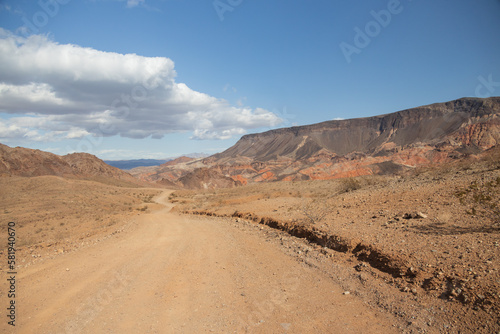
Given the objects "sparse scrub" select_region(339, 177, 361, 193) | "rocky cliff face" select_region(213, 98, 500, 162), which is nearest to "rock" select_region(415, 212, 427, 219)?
"sparse scrub" select_region(339, 177, 361, 193)

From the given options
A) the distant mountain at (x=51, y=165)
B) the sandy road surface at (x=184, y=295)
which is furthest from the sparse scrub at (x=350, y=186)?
the distant mountain at (x=51, y=165)

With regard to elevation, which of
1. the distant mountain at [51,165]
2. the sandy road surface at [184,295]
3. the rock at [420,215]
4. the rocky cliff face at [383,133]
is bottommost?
the sandy road surface at [184,295]

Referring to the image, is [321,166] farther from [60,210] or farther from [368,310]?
[368,310]

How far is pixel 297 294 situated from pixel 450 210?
5581mm

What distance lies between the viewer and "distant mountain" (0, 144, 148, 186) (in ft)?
164

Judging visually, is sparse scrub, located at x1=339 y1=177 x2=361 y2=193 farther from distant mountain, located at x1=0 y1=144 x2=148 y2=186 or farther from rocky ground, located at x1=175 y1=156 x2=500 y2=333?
distant mountain, located at x1=0 y1=144 x2=148 y2=186

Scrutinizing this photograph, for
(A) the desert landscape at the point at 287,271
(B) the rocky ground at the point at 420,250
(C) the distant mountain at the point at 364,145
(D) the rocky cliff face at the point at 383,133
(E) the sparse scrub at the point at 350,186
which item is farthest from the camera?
(D) the rocky cliff face at the point at 383,133

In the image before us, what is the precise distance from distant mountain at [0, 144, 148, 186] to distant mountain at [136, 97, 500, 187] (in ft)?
63.6

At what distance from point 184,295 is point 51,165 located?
64.5 meters

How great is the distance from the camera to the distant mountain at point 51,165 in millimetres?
49969

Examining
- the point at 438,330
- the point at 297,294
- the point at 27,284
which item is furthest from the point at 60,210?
the point at 438,330

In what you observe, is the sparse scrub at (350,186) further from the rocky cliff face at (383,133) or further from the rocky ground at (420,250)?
the rocky cliff face at (383,133)

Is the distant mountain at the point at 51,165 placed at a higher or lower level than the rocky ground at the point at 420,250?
higher

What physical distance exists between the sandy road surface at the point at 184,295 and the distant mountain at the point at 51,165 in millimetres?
49134
